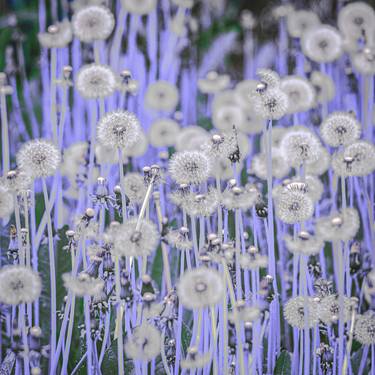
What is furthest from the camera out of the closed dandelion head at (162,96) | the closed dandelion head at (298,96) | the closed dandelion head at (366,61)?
the closed dandelion head at (162,96)

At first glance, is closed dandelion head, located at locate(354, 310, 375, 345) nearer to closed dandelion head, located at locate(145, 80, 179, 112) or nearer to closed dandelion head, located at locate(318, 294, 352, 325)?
closed dandelion head, located at locate(318, 294, 352, 325)

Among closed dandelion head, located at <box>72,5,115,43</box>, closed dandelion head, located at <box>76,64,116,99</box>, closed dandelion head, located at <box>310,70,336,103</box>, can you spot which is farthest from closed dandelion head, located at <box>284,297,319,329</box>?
closed dandelion head, located at <box>310,70,336,103</box>

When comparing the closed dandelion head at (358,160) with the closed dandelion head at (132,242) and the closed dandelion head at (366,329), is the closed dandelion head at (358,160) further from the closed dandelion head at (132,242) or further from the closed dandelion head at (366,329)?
the closed dandelion head at (132,242)

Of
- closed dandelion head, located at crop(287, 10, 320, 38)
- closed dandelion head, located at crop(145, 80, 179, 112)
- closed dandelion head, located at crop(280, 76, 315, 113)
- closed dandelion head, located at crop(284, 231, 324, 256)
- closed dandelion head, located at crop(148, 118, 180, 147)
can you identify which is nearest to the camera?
closed dandelion head, located at crop(284, 231, 324, 256)

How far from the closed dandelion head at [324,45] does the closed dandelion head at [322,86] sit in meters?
0.09

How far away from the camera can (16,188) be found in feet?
3.34

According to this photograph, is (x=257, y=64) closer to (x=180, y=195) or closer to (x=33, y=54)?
(x=33, y=54)

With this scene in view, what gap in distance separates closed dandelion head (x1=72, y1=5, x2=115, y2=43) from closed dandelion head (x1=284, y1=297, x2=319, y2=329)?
795 millimetres

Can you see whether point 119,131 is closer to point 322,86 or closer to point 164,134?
point 164,134

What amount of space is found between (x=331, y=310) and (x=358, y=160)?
32cm

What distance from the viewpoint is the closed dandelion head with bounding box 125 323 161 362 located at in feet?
3.00

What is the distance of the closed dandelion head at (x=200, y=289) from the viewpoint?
0.85m

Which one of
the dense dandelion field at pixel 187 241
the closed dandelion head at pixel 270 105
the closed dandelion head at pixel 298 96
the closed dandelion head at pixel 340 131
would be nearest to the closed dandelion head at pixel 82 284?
the dense dandelion field at pixel 187 241

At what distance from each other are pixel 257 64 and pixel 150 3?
1070 mm
